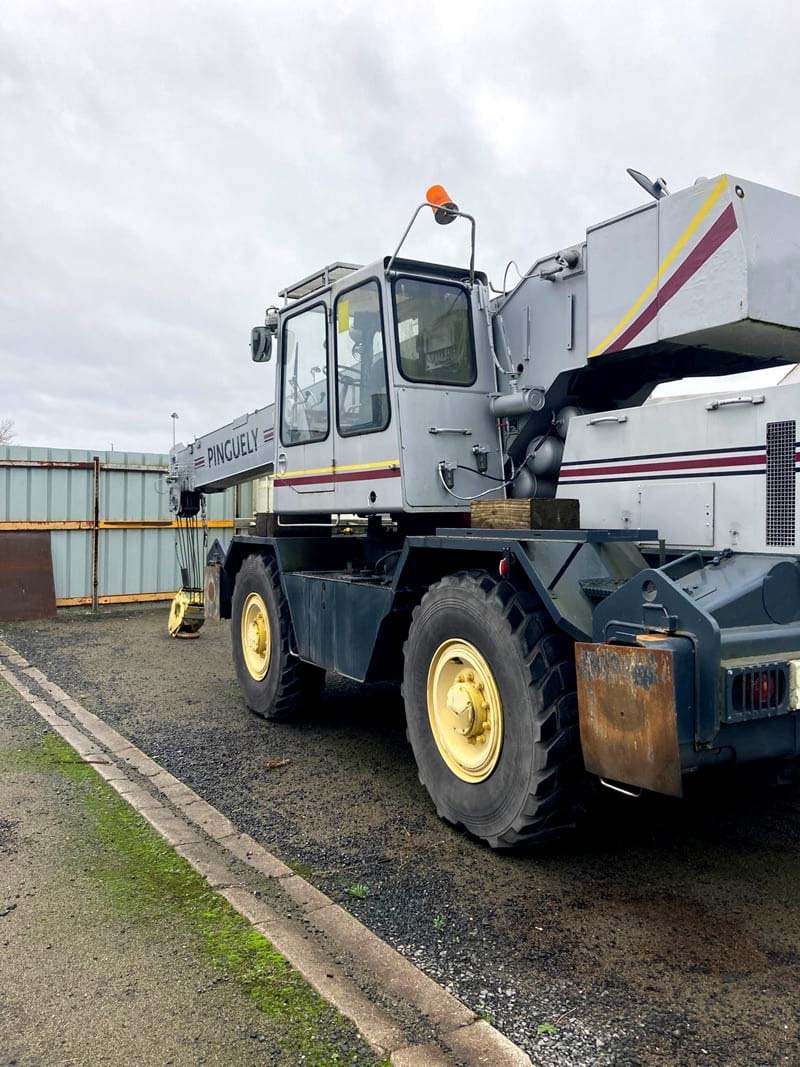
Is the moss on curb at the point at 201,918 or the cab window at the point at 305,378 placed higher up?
the cab window at the point at 305,378

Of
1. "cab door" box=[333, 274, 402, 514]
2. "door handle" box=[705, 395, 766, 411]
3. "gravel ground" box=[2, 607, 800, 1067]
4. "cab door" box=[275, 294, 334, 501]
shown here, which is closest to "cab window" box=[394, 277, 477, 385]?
"cab door" box=[333, 274, 402, 514]

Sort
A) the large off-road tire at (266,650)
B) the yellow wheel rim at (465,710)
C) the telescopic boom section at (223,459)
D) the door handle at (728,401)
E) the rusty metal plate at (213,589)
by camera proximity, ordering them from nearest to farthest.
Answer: the door handle at (728,401) < the yellow wheel rim at (465,710) < the large off-road tire at (266,650) < the telescopic boom section at (223,459) < the rusty metal plate at (213,589)

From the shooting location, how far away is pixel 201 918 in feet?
10.8

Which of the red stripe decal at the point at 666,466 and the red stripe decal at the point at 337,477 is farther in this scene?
the red stripe decal at the point at 337,477

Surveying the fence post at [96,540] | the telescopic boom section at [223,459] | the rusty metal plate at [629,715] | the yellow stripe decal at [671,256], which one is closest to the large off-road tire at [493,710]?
the rusty metal plate at [629,715]

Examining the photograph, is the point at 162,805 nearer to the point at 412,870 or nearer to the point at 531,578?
the point at 412,870

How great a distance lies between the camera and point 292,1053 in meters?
2.46

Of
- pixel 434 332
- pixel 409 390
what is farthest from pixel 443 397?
pixel 434 332

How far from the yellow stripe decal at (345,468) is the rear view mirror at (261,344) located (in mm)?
958

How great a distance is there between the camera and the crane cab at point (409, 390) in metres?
4.98

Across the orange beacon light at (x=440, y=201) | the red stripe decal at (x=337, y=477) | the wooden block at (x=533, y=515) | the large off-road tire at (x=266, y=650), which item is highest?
the orange beacon light at (x=440, y=201)

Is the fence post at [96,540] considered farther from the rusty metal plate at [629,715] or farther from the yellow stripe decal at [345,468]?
the rusty metal plate at [629,715]

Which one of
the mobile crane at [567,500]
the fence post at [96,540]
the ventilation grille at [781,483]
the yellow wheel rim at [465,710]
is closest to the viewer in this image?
the mobile crane at [567,500]

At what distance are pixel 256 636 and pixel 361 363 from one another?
2.67m
